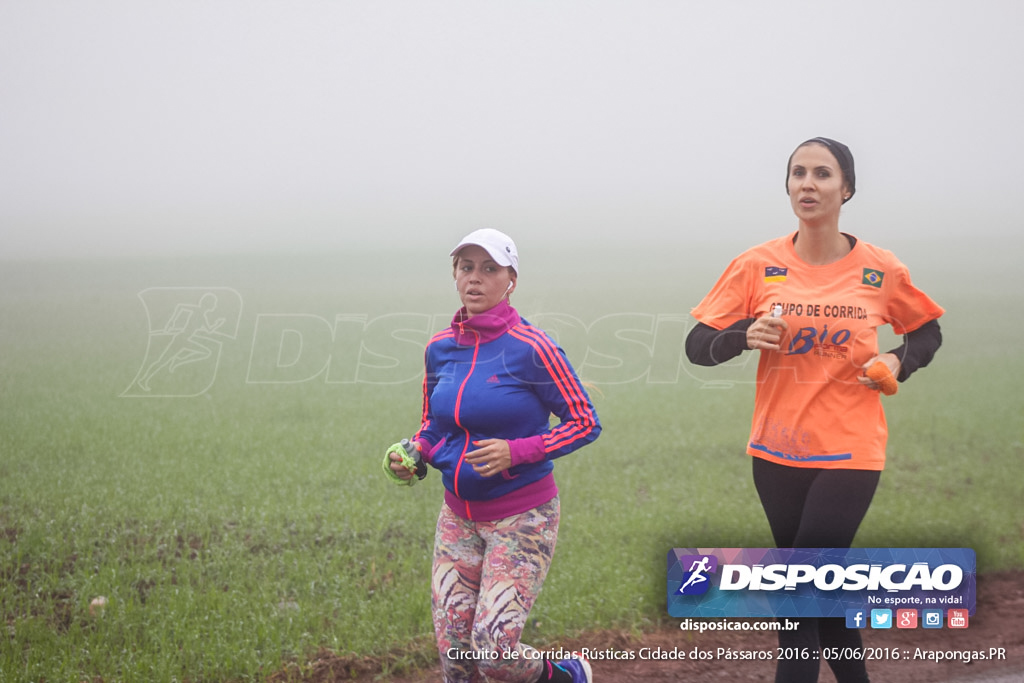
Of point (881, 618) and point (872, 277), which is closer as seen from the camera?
point (872, 277)

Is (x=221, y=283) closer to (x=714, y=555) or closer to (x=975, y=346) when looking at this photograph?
(x=714, y=555)

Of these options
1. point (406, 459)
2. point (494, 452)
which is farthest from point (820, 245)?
point (406, 459)

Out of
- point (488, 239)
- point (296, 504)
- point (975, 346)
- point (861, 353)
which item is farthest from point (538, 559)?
point (975, 346)

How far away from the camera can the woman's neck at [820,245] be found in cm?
327

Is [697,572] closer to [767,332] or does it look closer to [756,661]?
[756,661]

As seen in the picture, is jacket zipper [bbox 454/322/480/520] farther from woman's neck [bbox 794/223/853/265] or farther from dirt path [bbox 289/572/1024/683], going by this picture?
dirt path [bbox 289/572/1024/683]

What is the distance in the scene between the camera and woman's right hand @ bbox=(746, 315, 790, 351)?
316 centimetres

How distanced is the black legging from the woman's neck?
73 centimetres

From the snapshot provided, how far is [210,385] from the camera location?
7230 millimetres

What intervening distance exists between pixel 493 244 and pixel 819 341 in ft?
3.80

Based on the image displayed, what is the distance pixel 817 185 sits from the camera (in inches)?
125

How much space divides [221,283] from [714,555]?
4.44 m

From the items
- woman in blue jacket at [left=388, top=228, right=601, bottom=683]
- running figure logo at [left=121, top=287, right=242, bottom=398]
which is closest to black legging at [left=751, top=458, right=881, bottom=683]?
woman in blue jacket at [left=388, top=228, right=601, bottom=683]

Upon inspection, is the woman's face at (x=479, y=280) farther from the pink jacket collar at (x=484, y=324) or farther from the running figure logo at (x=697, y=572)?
the running figure logo at (x=697, y=572)
